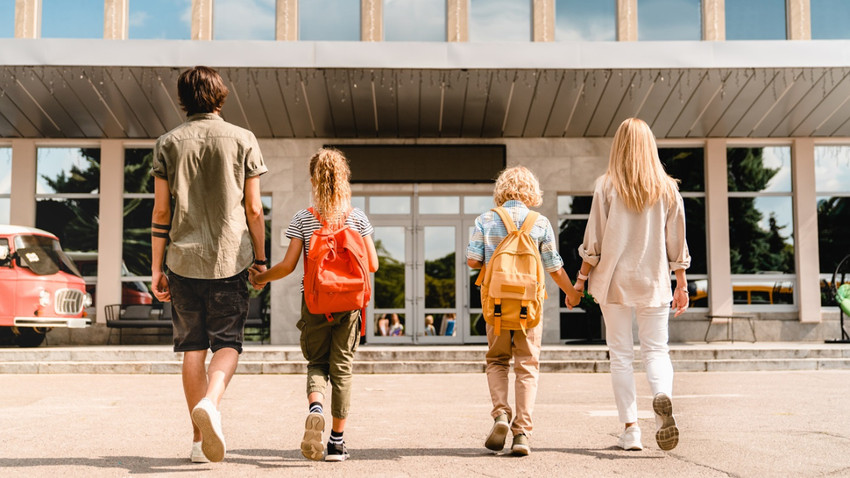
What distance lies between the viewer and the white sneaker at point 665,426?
14.3ft

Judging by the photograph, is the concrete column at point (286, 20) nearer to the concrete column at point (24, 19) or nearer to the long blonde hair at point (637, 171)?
the concrete column at point (24, 19)

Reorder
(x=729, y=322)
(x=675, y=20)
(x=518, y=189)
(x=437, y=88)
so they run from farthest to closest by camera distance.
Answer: (x=675, y=20) < (x=729, y=322) < (x=437, y=88) < (x=518, y=189)

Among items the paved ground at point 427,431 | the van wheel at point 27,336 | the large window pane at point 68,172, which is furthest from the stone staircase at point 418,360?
the large window pane at point 68,172

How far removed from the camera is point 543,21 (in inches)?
656

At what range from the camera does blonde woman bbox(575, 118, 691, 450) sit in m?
4.70

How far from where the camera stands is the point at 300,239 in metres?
4.54

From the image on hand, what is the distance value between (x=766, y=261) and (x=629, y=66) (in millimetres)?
5543

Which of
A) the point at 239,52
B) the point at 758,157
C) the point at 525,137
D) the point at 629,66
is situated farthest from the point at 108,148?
the point at 758,157

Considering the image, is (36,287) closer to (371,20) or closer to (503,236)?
(371,20)

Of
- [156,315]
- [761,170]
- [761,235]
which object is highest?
[761,170]

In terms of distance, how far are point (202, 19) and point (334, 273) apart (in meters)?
13.5

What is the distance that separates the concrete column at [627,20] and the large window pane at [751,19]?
1.83m

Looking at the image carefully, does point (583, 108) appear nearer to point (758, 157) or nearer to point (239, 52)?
point (758, 157)

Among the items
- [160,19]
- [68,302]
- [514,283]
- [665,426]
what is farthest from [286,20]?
[665,426]
